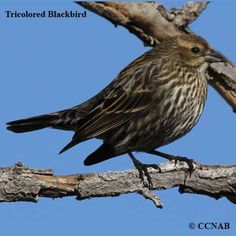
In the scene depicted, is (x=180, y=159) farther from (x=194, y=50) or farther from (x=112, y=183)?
(x=194, y=50)

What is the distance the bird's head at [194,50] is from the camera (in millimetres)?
7293

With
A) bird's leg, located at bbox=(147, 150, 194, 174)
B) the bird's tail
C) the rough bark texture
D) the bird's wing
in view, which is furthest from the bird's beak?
the bird's tail

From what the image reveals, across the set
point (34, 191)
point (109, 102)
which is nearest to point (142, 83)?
point (109, 102)

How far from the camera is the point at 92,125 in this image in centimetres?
700

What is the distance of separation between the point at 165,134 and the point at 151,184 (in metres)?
0.94

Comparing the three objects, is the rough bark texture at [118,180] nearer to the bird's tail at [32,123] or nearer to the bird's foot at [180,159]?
the bird's foot at [180,159]

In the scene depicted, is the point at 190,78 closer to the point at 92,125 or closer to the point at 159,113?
the point at 159,113

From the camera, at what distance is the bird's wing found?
7000mm

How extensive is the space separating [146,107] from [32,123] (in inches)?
47.2

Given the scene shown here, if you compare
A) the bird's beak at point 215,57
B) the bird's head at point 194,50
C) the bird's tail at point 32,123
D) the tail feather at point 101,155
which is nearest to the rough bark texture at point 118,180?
the bird's head at point 194,50

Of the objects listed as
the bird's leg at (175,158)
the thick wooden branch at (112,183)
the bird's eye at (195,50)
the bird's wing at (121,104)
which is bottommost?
the thick wooden branch at (112,183)

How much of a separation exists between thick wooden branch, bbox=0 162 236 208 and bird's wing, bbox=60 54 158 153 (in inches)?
38.8

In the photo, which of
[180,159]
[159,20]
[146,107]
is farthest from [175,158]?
[159,20]

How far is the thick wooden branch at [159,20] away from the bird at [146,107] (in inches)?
6.0
